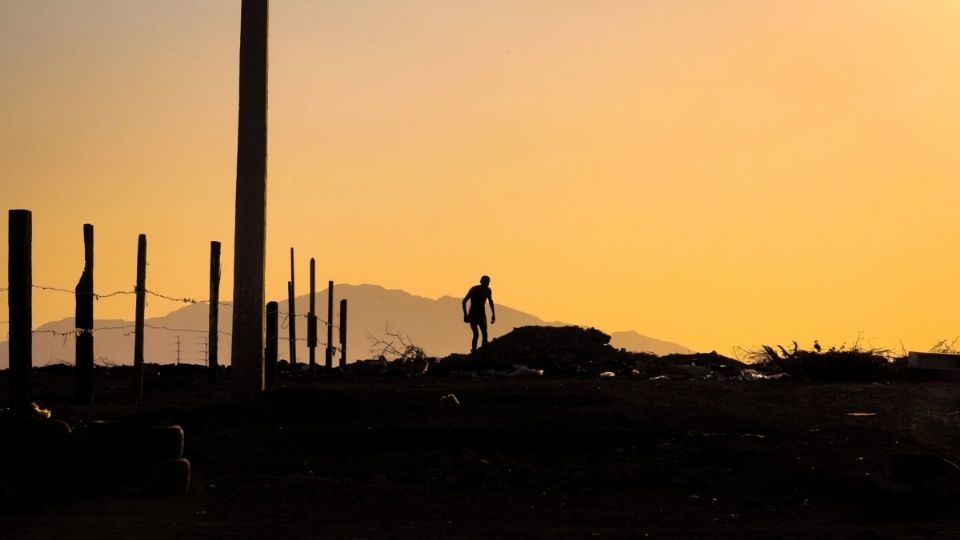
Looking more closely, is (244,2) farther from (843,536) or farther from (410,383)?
(843,536)

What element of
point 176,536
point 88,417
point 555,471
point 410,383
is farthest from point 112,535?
point 410,383

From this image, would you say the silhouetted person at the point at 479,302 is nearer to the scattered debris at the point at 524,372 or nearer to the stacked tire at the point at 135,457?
the scattered debris at the point at 524,372

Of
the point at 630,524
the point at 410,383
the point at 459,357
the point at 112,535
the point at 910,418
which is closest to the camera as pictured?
the point at 112,535

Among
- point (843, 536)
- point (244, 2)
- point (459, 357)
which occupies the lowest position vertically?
point (843, 536)

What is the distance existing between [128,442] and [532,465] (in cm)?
452

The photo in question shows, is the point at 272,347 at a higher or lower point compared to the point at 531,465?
higher

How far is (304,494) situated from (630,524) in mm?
3248

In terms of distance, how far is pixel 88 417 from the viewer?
1944 cm

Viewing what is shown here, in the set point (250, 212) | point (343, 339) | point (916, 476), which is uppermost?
point (250, 212)

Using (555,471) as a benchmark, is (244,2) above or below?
above

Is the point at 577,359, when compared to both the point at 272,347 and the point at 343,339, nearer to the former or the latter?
the point at 343,339

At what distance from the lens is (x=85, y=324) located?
2161cm

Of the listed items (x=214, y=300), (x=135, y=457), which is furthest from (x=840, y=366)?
(x=135, y=457)

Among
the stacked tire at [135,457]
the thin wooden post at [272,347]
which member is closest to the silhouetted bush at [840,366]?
the thin wooden post at [272,347]
